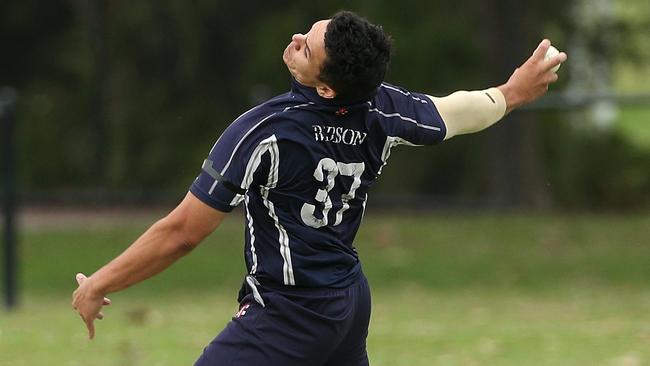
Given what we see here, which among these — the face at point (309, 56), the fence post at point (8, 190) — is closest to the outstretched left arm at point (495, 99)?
the face at point (309, 56)

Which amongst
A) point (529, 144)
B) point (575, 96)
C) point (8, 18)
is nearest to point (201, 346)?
point (575, 96)

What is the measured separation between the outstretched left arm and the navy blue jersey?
0.33 meters

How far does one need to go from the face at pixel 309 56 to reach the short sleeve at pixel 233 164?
0.21 metres

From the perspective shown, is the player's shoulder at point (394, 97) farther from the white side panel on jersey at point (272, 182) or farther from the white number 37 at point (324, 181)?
the white side panel on jersey at point (272, 182)

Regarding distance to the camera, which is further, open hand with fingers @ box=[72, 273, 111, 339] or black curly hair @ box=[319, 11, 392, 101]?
open hand with fingers @ box=[72, 273, 111, 339]

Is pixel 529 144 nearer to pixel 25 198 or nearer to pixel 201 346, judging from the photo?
pixel 25 198

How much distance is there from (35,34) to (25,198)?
5.44 m

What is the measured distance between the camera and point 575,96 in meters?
15.6

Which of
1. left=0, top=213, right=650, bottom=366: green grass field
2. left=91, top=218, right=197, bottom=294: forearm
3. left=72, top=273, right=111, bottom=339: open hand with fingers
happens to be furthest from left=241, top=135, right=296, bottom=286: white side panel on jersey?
left=0, top=213, right=650, bottom=366: green grass field

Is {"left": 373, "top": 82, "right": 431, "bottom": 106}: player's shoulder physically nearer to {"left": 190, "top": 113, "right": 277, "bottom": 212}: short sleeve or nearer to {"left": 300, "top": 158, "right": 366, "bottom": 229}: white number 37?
{"left": 300, "top": 158, "right": 366, "bottom": 229}: white number 37

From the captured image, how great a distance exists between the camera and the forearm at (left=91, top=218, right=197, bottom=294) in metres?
4.37

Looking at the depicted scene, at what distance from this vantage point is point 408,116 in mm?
4688

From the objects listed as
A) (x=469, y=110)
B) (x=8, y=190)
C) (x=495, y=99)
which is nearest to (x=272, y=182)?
(x=469, y=110)

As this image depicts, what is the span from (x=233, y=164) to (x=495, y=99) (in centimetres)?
111
